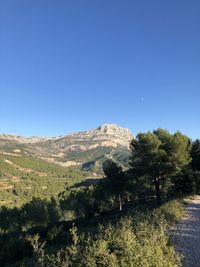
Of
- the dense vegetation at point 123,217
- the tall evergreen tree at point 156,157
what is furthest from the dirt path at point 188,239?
the tall evergreen tree at point 156,157

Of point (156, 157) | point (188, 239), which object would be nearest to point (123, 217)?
point (188, 239)

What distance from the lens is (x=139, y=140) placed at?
50.8 metres

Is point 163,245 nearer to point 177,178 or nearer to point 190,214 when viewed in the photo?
point 190,214

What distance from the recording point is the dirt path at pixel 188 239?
16.8 meters

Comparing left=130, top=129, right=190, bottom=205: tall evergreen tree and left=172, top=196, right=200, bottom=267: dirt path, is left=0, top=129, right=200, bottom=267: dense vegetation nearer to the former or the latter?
left=130, top=129, right=190, bottom=205: tall evergreen tree

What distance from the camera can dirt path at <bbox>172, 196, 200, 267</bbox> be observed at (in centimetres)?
1683

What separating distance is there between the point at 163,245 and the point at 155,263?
2.82m

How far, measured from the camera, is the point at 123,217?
34.3 metres

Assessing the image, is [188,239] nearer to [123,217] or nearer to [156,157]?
[123,217]

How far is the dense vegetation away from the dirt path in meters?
0.91

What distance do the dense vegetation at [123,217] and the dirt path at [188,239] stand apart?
3.00 ft

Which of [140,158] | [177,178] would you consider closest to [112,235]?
[140,158]

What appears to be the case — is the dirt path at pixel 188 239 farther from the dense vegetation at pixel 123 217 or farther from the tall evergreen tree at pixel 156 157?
the tall evergreen tree at pixel 156 157

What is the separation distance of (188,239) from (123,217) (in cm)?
1371
